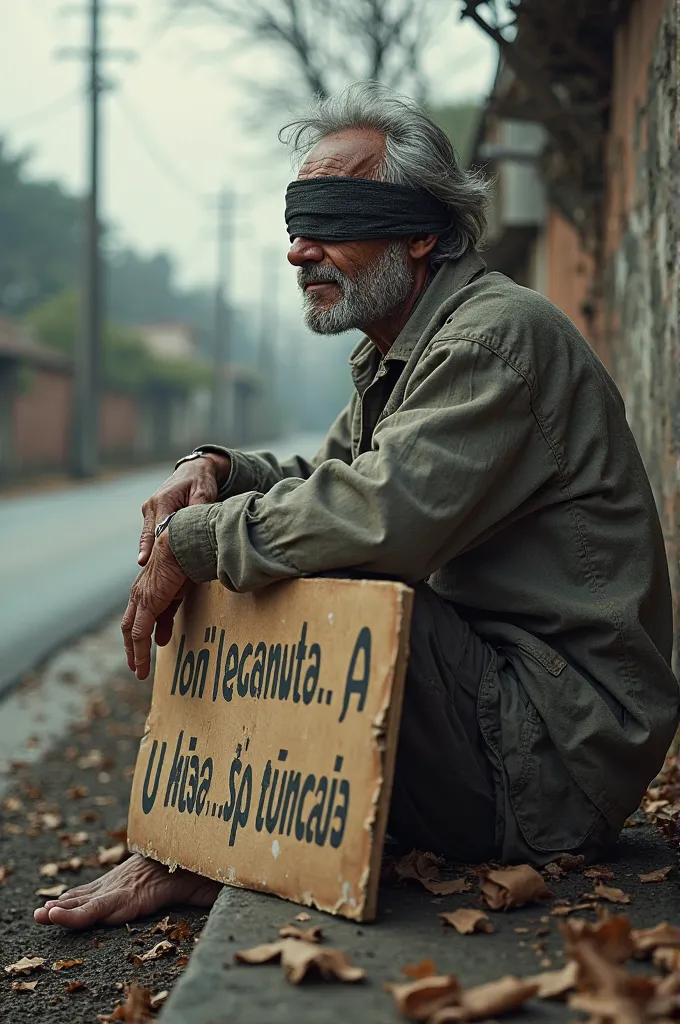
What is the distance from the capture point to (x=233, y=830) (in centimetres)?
277

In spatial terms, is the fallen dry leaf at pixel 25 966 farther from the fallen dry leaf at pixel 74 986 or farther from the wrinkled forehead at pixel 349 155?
the wrinkled forehead at pixel 349 155

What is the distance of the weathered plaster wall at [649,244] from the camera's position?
3.90 metres

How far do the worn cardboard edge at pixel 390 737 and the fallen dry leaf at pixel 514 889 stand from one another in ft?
0.77

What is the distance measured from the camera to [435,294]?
3018mm

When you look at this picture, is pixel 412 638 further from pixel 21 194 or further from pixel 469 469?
pixel 21 194

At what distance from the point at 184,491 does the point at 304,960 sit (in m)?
1.48

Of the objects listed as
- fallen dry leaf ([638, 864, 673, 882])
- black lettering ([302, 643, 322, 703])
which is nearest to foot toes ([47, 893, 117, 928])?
black lettering ([302, 643, 322, 703])

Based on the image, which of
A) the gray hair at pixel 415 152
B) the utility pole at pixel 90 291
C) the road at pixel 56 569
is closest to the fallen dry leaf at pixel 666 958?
the gray hair at pixel 415 152

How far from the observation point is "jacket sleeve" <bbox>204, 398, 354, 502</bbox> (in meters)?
3.51

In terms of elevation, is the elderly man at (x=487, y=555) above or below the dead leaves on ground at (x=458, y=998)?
above

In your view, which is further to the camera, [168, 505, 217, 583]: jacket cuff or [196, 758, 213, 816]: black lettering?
[196, 758, 213, 816]: black lettering

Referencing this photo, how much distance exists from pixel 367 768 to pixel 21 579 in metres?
10.1

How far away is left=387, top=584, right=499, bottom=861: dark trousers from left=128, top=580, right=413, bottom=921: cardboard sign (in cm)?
17

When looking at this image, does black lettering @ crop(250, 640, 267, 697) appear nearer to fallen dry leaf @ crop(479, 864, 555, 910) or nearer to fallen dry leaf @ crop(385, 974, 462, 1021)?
fallen dry leaf @ crop(479, 864, 555, 910)
